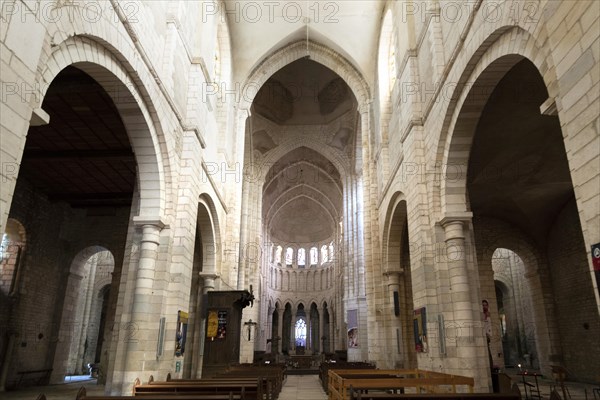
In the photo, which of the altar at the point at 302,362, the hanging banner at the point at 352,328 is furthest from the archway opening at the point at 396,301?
the altar at the point at 302,362

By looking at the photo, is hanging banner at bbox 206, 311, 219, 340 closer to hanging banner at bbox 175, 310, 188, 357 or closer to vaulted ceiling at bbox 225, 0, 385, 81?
hanging banner at bbox 175, 310, 188, 357

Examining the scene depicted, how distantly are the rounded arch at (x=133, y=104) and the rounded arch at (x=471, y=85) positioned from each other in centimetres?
636

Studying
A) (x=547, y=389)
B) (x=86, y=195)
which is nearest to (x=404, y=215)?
(x=547, y=389)

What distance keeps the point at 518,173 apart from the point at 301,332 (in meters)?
34.3

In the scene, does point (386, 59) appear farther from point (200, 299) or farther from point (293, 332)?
point (293, 332)

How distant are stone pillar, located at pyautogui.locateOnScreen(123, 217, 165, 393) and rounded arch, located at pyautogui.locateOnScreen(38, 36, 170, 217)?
48 cm

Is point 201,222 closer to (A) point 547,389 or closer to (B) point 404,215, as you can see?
(B) point 404,215

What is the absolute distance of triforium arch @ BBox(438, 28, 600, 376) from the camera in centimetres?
828

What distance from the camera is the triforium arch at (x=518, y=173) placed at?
27.2 ft

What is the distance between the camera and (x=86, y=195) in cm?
1741

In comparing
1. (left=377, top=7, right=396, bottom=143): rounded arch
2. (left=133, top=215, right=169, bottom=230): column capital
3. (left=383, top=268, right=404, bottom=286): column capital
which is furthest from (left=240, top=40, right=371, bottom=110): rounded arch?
(left=133, top=215, right=169, bottom=230): column capital

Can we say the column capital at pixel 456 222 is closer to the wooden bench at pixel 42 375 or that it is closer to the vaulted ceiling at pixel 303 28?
the vaulted ceiling at pixel 303 28

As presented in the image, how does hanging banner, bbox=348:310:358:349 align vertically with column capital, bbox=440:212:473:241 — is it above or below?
below

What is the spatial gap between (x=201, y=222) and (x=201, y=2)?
23.7ft
